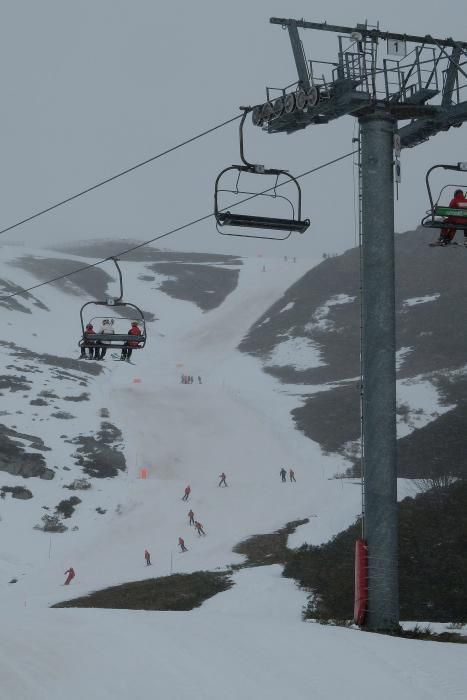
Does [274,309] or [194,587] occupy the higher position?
[274,309]

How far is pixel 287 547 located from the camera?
32719mm

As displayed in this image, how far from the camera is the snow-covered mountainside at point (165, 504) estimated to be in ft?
30.8

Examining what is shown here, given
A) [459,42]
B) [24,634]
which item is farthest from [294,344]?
[24,634]

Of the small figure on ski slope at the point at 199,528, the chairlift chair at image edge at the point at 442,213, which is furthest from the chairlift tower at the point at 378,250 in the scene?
the small figure on ski slope at the point at 199,528

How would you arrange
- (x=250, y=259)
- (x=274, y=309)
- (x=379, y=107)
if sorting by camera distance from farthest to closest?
(x=250, y=259) → (x=274, y=309) → (x=379, y=107)

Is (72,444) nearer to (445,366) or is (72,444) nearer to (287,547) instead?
(287,547)

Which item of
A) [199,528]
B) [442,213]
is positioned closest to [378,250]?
[442,213]

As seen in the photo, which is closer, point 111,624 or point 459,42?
point 111,624

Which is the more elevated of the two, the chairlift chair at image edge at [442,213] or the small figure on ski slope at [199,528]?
the chairlift chair at image edge at [442,213]

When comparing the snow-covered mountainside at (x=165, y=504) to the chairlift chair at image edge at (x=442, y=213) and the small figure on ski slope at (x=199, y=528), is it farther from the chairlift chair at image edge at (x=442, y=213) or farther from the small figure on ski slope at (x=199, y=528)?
the chairlift chair at image edge at (x=442, y=213)

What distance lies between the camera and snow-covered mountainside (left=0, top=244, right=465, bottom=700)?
30.8 ft

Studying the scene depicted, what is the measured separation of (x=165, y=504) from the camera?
1673 inches

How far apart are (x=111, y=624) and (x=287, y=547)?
73.3 ft

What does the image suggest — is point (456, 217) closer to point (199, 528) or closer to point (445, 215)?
point (445, 215)
